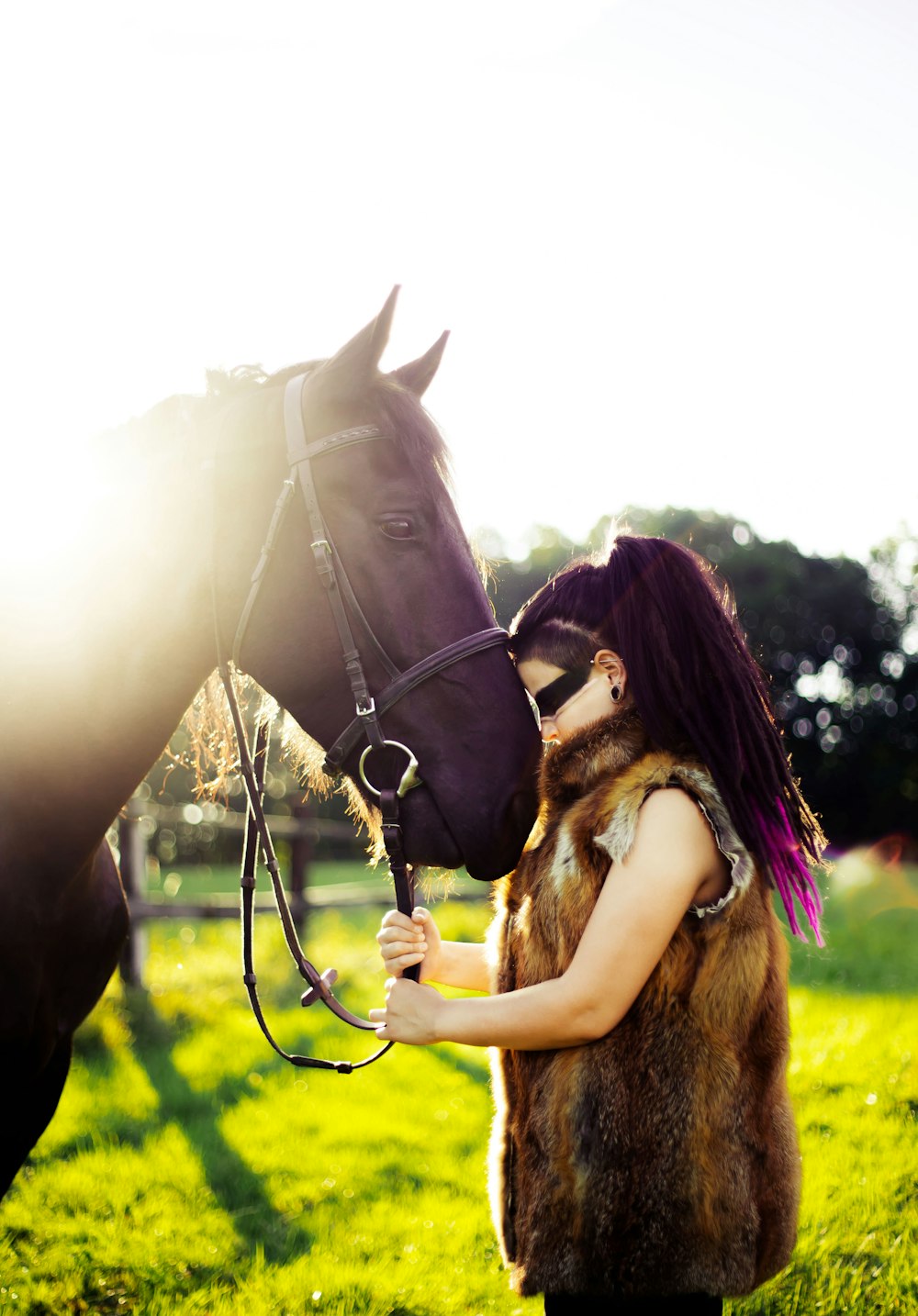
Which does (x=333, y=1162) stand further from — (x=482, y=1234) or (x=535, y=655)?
(x=535, y=655)

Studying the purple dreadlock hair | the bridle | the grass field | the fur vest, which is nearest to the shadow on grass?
the grass field

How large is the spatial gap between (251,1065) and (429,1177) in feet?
6.76

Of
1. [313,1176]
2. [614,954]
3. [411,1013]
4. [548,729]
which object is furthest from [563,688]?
[313,1176]

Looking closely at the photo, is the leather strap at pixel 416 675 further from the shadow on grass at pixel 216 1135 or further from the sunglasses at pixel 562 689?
the shadow on grass at pixel 216 1135

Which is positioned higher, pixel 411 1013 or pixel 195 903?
pixel 411 1013

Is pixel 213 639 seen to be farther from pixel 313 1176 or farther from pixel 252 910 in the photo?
pixel 313 1176

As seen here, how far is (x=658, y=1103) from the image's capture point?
1846mm

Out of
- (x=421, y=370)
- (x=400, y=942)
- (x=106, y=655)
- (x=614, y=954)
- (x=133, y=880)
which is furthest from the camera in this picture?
(x=133, y=880)

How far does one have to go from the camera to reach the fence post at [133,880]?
738 centimetres

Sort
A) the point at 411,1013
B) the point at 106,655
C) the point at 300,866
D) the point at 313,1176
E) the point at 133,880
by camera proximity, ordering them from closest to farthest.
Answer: the point at 411,1013, the point at 106,655, the point at 313,1176, the point at 133,880, the point at 300,866

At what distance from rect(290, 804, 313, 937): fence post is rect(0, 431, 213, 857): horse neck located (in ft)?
22.5

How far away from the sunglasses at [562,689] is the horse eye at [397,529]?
474 mm

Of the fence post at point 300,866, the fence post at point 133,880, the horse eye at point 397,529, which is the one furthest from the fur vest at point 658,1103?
the fence post at point 300,866

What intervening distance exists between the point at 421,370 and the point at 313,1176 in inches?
153
